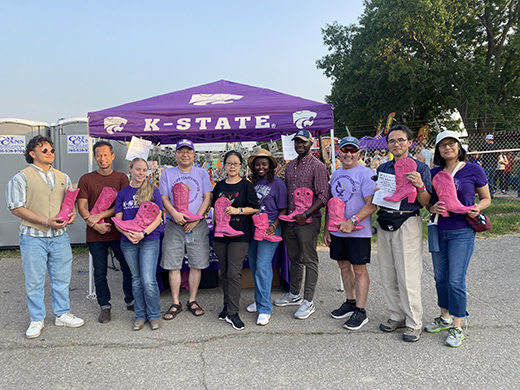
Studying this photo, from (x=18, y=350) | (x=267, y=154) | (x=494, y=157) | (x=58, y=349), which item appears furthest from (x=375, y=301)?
(x=494, y=157)

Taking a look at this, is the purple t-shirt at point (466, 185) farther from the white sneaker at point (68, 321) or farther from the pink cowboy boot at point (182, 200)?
the white sneaker at point (68, 321)

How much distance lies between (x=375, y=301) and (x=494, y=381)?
5.38ft

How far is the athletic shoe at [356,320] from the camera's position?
3403 mm

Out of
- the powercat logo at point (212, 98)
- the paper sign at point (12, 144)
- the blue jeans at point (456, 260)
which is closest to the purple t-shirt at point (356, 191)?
the blue jeans at point (456, 260)

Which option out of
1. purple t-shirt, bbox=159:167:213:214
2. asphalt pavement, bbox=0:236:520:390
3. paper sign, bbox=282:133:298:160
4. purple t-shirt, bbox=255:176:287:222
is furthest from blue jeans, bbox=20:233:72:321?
paper sign, bbox=282:133:298:160

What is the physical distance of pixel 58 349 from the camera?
3088mm

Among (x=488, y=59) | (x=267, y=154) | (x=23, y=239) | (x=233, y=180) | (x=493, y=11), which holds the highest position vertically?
(x=493, y=11)

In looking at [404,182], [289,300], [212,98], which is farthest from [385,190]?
[212,98]

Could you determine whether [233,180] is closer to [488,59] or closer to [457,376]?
[457,376]

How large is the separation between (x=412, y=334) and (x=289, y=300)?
1.40 m

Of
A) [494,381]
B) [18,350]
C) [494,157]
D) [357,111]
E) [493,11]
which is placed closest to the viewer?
[494,381]

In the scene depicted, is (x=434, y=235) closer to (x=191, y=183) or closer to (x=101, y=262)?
(x=191, y=183)

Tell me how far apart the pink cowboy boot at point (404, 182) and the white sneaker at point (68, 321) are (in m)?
3.29

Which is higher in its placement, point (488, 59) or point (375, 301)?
point (488, 59)
